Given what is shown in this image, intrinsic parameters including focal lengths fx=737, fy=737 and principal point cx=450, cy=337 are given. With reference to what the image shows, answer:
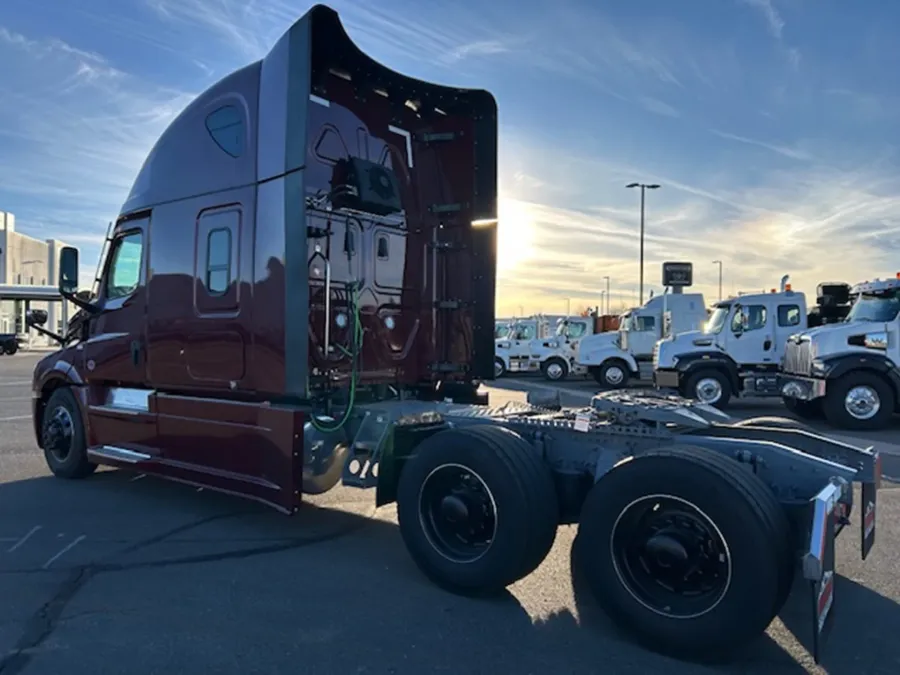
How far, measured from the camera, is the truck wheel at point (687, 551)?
3.38 m

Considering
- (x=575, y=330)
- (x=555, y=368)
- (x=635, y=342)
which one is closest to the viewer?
(x=635, y=342)

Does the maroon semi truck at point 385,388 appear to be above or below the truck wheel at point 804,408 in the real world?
above

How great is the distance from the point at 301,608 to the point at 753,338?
15368 millimetres

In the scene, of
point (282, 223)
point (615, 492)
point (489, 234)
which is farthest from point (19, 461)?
point (615, 492)

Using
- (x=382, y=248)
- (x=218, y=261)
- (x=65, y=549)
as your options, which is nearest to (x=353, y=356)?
(x=382, y=248)

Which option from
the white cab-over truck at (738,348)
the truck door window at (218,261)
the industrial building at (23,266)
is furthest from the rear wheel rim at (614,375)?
the industrial building at (23,266)

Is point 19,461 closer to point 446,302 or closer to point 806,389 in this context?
point 446,302

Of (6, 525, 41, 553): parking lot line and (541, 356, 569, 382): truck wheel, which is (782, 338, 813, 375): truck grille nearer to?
(541, 356, 569, 382): truck wheel

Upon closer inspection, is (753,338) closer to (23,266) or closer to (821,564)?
(821,564)

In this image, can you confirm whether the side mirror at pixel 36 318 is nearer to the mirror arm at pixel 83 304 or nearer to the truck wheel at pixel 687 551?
the mirror arm at pixel 83 304

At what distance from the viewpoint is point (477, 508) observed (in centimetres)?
441

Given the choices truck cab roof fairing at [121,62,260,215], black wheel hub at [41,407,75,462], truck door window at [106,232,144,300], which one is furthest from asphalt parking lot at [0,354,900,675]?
truck cab roof fairing at [121,62,260,215]

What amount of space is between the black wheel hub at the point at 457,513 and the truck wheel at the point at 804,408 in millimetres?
11440

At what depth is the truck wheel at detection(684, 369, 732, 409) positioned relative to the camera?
16.6 m
